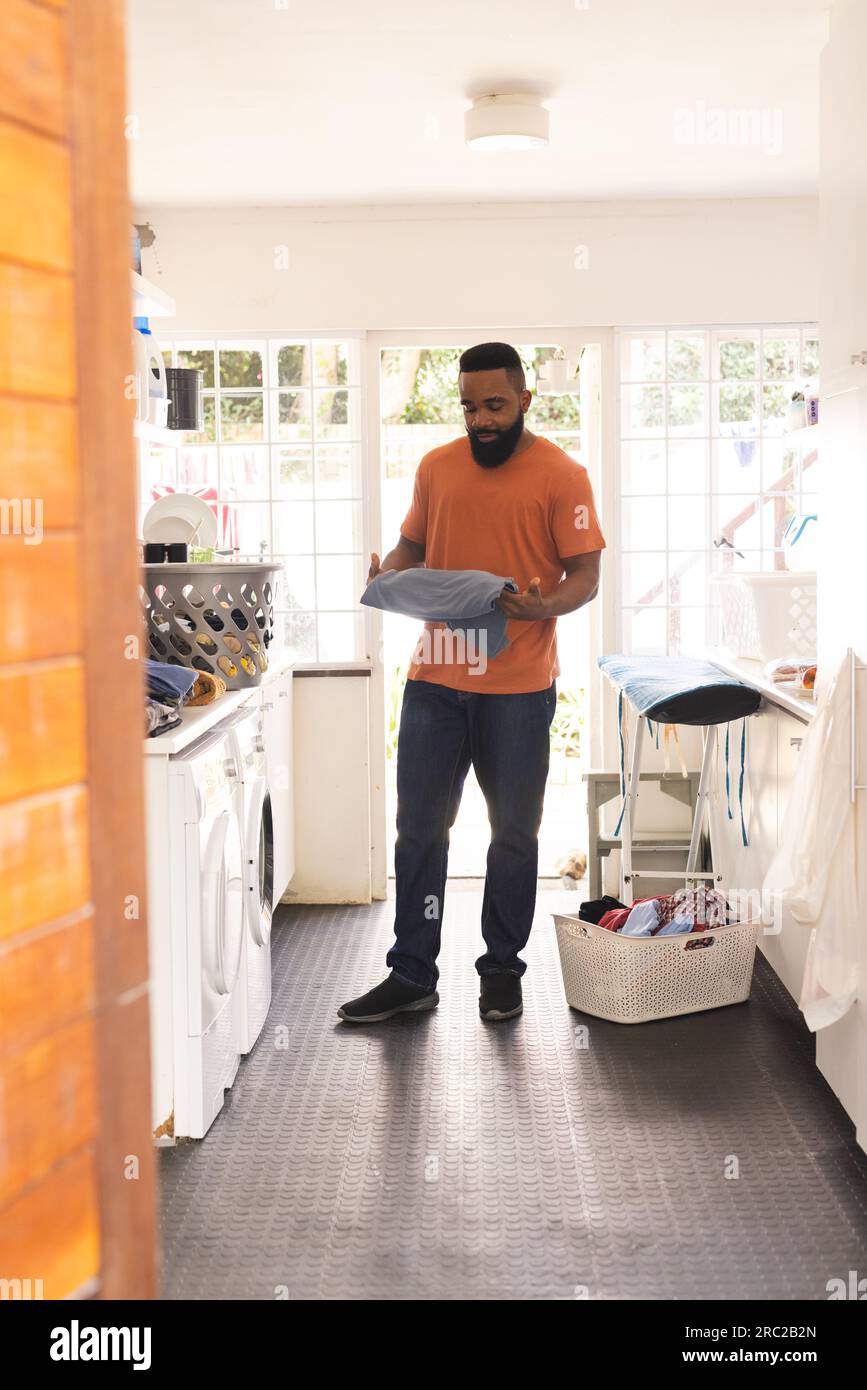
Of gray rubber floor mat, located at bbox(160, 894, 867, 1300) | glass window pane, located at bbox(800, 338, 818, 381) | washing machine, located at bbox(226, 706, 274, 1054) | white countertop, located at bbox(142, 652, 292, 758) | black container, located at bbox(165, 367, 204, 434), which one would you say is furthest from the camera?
glass window pane, located at bbox(800, 338, 818, 381)

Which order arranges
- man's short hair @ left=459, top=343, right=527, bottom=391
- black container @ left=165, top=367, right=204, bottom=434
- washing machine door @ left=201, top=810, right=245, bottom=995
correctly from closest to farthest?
1. washing machine door @ left=201, top=810, right=245, bottom=995
2. man's short hair @ left=459, top=343, right=527, bottom=391
3. black container @ left=165, top=367, right=204, bottom=434

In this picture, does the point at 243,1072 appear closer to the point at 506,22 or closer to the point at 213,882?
the point at 213,882

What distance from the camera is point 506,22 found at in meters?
3.02

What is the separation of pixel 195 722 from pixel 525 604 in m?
0.86

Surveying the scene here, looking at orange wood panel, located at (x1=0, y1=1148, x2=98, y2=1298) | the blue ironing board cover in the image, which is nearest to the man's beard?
the blue ironing board cover

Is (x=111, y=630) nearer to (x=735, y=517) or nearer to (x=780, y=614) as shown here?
(x=780, y=614)

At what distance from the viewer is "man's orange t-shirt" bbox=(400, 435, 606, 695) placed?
3.39 metres

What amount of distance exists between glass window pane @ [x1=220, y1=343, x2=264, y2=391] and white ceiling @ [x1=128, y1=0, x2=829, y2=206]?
0.50m

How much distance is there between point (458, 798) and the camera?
11.7 ft

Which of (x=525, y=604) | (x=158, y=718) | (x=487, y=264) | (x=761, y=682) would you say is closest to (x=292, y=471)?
(x=487, y=264)

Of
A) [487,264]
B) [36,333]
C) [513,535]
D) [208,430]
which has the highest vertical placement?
[487,264]

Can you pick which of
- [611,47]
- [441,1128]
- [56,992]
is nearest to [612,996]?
[441,1128]

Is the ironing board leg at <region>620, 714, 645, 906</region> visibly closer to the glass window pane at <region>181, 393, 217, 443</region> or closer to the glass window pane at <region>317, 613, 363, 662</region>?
the glass window pane at <region>317, 613, 363, 662</region>

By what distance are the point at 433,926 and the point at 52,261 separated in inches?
107
